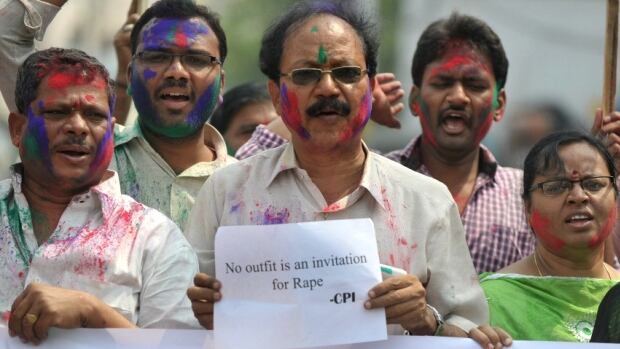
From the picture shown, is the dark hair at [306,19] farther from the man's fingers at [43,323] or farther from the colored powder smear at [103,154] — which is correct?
the man's fingers at [43,323]

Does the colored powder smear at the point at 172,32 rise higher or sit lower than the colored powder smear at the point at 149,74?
higher

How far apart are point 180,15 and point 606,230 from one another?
176 cm

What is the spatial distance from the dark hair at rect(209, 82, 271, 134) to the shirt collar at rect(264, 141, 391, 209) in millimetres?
2600

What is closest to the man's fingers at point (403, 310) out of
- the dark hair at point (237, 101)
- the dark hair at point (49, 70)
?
the dark hair at point (49, 70)

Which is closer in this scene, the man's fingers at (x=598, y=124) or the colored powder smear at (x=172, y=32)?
the colored powder smear at (x=172, y=32)

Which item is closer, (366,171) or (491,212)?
(366,171)

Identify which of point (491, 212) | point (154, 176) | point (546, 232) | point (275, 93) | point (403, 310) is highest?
point (275, 93)

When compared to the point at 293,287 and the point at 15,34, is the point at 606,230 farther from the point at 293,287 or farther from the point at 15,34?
the point at 15,34

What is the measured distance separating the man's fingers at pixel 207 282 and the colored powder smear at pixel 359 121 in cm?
75

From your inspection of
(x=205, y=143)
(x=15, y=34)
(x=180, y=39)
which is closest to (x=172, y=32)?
(x=180, y=39)

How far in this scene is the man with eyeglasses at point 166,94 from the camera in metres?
5.77

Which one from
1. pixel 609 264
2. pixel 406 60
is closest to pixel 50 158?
pixel 609 264

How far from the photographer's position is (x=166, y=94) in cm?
584

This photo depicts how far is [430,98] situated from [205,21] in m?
1.08
